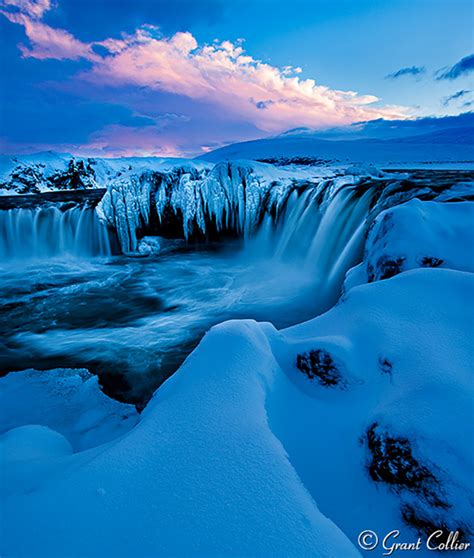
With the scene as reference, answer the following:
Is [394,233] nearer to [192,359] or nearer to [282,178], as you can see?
[192,359]

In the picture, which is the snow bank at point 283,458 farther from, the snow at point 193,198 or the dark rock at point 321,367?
the snow at point 193,198

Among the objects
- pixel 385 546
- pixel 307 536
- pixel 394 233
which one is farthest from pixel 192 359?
pixel 394 233

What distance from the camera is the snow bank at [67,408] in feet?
10.5

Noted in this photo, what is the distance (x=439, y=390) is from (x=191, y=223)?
11310mm

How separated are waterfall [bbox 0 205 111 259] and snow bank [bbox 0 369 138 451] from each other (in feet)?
27.2

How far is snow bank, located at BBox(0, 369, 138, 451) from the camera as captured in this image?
3191mm

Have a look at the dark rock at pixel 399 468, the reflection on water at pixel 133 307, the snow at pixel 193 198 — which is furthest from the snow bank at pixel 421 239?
the snow at pixel 193 198

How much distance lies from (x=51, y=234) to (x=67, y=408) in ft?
35.6

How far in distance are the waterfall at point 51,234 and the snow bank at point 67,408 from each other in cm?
829

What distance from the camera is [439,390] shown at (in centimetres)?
154

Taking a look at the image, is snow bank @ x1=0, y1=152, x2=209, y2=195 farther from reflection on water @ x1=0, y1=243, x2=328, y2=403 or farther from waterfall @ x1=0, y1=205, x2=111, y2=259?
reflection on water @ x1=0, y1=243, x2=328, y2=403

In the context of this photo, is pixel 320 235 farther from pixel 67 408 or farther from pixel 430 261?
pixel 67 408

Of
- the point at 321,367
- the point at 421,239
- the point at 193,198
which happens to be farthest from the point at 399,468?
the point at 193,198

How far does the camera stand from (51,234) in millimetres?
12242
